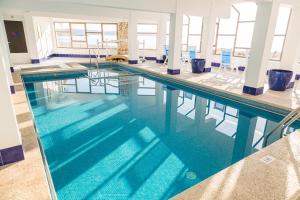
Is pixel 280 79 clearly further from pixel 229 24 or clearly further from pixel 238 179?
pixel 229 24

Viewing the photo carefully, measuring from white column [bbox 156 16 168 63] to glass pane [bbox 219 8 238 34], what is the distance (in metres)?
2.89

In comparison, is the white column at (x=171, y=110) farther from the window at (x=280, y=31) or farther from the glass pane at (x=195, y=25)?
the glass pane at (x=195, y=25)

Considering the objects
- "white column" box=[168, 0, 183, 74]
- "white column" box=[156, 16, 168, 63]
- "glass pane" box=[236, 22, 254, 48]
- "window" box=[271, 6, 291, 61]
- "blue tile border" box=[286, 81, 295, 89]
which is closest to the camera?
"blue tile border" box=[286, 81, 295, 89]

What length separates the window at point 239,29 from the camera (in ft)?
29.8

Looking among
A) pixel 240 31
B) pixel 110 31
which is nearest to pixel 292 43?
pixel 240 31

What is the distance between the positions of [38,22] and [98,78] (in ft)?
20.6

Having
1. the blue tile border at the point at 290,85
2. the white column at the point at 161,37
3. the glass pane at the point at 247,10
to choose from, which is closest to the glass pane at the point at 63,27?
the white column at the point at 161,37

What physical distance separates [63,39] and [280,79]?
508 inches

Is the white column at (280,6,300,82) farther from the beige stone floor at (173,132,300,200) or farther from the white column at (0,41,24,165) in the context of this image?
the white column at (0,41,24,165)

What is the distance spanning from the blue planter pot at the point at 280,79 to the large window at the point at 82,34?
10249 mm

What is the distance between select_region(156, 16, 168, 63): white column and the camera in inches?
405

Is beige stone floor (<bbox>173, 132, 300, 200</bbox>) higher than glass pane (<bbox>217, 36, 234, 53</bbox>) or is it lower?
lower

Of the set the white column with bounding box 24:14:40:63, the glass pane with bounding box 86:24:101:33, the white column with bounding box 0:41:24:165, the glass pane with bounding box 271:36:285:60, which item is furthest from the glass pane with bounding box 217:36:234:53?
the white column with bounding box 0:41:24:165

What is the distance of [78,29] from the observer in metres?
13.2
